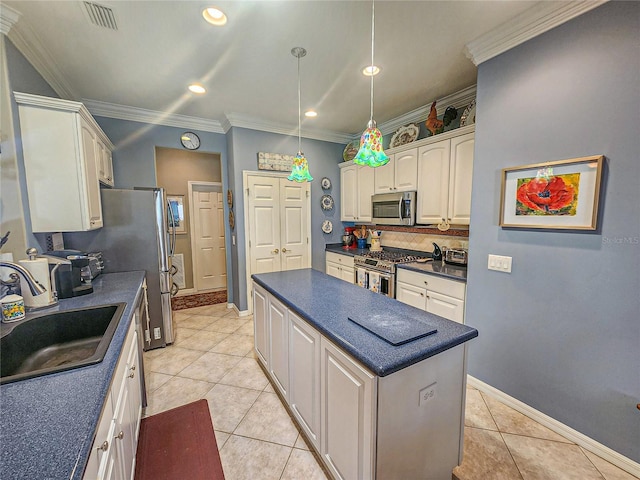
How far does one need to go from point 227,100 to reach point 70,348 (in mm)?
2699

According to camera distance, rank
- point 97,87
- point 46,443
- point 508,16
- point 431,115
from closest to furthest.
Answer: point 46,443 < point 508,16 < point 97,87 < point 431,115

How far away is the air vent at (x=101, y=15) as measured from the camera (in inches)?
65.3

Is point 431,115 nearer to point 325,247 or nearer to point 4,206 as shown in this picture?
point 325,247

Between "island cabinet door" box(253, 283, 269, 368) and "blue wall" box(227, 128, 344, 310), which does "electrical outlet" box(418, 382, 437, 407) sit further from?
"blue wall" box(227, 128, 344, 310)

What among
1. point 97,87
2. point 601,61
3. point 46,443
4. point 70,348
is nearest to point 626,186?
point 601,61

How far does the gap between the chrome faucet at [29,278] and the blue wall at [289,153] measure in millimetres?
2209

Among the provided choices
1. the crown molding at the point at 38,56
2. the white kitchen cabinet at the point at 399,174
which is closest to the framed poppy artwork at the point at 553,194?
the white kitchen cabinet at the point at 399,174

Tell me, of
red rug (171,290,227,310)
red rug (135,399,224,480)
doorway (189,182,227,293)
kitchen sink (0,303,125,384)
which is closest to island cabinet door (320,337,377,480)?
red rug (135,399,224,480)

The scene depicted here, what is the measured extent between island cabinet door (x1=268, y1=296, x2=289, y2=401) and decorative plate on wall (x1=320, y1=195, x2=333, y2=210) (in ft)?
8.27

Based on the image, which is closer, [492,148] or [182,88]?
[492,148]

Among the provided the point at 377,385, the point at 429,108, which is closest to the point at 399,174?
the point at 429,108

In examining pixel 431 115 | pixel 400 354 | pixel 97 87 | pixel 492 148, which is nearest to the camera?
pixel 400 354

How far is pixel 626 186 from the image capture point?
1457mm

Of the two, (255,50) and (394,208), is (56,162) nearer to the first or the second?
(255,50)
